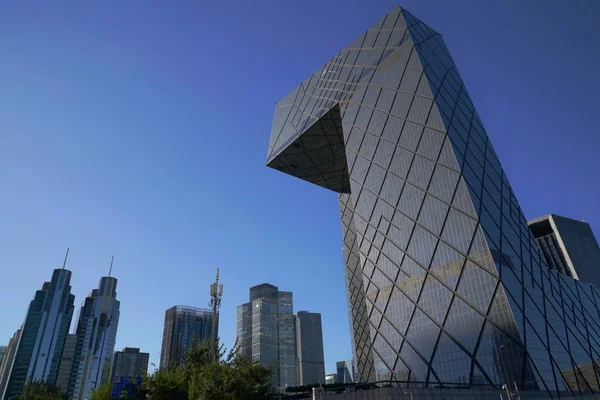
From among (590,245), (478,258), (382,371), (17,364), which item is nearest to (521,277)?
(478,258)

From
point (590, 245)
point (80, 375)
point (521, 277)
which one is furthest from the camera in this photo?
point (80, 375)

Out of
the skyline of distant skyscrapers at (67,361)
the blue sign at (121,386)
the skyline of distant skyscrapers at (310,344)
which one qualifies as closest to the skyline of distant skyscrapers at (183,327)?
the skyline of distant skyscrapers at (310,344)

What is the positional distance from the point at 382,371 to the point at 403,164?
79.9 ft

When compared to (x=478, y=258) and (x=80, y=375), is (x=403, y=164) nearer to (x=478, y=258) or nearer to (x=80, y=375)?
(x=478, y=258)

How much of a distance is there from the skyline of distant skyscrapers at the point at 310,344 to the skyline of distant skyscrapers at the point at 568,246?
304 ft

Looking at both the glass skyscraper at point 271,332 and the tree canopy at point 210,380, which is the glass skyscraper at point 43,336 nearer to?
the glass skyscraper at point 271,332

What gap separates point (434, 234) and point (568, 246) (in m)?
101

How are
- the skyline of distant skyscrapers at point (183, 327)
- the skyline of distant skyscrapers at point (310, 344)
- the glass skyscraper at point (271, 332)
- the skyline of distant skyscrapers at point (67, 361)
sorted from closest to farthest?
the skyline of distant skyscrapers at point (183, 327), the glass skyscraper at point (271, 332), the skyline of distant skyscrapers at point (310, 344), the skyline of distant skyscrapers at point (67, 361)

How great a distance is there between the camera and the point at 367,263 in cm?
5378

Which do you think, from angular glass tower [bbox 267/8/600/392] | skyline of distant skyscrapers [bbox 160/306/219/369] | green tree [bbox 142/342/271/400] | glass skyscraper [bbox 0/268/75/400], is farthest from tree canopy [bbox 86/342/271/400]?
glass skyscraper [bbox 0/268/75/400]

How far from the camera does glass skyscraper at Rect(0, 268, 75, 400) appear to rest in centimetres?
17012

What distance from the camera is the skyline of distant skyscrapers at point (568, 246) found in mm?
122062

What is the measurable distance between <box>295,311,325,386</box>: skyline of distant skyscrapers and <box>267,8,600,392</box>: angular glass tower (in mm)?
98845

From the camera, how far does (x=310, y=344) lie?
179 metres
